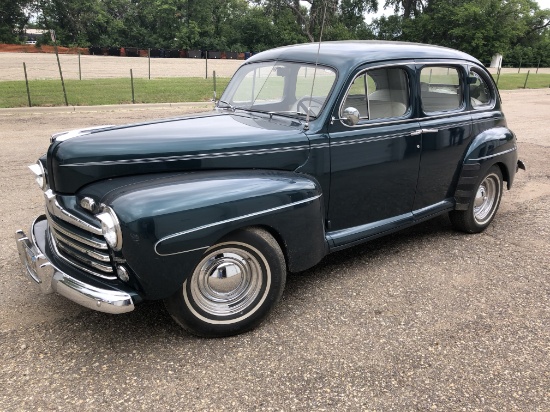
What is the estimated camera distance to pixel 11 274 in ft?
12.2

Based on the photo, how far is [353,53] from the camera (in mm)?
3676

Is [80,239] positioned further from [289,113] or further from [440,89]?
[440,89]

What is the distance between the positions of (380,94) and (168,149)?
185 cm

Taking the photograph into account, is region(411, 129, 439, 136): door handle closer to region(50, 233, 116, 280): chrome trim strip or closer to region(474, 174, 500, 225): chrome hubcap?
region(474, 174, 500, 225): chrome hubcap

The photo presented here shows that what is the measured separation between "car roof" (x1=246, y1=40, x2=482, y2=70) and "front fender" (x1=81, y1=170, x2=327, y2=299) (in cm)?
111

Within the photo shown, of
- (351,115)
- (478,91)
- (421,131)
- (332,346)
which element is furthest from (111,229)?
(478,91)

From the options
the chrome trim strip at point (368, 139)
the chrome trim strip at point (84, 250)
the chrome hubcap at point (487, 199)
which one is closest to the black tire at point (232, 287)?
the chrome trim strip at point (84, 250)

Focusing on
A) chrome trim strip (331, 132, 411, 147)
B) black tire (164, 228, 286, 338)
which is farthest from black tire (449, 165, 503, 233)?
black tire (164, 228, 286, 338)

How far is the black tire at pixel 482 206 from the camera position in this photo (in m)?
4.65

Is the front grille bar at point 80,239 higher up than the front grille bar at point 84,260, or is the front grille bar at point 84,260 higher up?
the front grille bar at point 80,239

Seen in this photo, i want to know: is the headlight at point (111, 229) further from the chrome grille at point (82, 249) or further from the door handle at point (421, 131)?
the door handle at point (421, 131)

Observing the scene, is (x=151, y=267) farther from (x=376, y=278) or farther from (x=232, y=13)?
(x=232, y=13)

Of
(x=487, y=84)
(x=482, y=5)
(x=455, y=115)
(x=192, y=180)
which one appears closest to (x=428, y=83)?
(x=455, y=115)

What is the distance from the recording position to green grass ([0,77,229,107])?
536 inches
